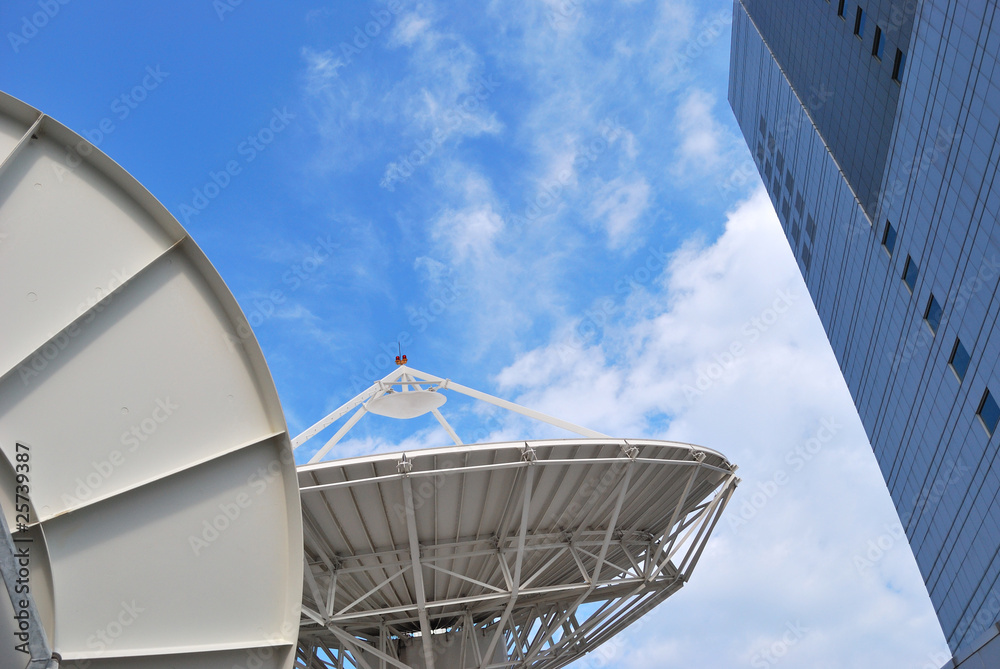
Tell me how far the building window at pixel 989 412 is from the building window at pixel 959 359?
3.88 feet

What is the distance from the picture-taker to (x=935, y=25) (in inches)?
850

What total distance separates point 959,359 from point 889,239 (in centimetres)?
669

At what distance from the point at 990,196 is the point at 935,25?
599 centimetres

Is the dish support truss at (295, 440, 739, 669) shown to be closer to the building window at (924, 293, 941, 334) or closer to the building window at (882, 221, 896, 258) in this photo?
the building window at (924, 293, 941, 334)

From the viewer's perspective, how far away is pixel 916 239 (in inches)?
982

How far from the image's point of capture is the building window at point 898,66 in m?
26.0

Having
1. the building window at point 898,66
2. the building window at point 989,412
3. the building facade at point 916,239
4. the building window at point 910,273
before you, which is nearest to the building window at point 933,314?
the building facade at point 916,239

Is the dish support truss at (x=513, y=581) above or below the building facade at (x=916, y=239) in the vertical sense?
below

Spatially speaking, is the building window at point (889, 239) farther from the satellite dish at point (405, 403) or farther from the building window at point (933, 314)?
the satellite dish at point (405, 403)

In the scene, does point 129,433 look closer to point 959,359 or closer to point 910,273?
point 959,359

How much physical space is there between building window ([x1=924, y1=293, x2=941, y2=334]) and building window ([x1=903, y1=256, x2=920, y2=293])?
119 centimetres

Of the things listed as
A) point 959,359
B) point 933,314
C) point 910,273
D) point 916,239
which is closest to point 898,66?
point 916,239

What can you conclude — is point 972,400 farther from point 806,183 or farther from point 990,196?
point 806,183

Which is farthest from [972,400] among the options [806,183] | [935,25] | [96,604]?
[96,604]
